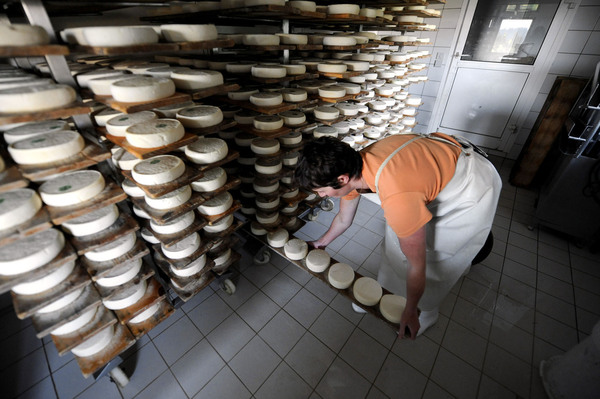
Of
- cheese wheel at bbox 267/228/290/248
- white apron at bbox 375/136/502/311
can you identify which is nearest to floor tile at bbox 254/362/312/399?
cheese wheel at bbox 267/228/290/248

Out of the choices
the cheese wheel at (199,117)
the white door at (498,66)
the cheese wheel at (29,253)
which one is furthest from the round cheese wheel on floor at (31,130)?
the white door at (498,66)

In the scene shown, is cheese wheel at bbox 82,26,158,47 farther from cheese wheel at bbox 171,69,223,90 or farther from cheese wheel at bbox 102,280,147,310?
cheese wheel at bbox 102,280,147,310

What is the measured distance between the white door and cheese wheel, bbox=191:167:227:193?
17.3 ft

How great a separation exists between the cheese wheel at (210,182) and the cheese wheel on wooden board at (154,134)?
355 millimetres

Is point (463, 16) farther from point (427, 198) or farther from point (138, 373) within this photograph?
point (138, 373)

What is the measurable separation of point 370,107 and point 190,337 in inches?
135

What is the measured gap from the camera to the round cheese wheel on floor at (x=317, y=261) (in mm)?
2008

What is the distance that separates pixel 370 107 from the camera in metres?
3.66

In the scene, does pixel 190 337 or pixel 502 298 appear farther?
pixel 502 298

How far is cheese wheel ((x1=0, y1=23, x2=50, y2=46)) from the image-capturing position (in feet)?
3.34

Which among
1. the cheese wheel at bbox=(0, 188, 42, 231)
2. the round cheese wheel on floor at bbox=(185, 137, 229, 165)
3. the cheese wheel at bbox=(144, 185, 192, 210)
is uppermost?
the round cheese wheel on floor at bbox=(185, 137, 229, 165)

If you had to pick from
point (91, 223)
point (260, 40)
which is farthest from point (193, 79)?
point (91, 223)

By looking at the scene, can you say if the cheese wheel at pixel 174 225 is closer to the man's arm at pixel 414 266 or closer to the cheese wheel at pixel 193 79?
the cheese wheel at pixel 193 79

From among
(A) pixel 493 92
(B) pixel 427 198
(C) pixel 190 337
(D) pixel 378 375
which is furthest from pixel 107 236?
(A) pixel 493 92
